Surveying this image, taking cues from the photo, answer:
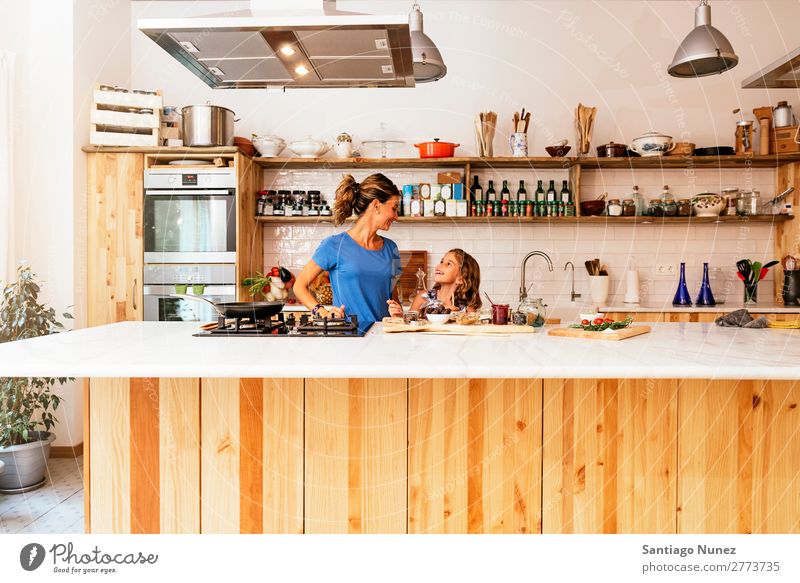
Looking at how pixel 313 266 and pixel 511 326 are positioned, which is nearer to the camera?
pixel 511 326

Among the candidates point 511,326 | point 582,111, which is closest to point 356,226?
point 511,326

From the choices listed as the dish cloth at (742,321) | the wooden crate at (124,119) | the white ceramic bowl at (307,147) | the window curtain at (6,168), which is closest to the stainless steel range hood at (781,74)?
the dish cloth at (742,321)

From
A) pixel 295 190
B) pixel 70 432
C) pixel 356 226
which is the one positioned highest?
pixel 295 190

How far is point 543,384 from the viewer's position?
193 centimetres

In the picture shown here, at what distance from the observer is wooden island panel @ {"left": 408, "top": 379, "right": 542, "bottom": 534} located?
1917 mm

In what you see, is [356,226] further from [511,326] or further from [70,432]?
[70,432]

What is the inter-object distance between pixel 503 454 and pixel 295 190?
10.6ft

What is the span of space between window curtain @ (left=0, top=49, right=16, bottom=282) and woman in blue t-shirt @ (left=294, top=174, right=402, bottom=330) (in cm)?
197

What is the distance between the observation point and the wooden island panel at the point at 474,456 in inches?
75.5

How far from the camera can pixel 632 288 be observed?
450 centimetres

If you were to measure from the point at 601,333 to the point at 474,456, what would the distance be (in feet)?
2.16

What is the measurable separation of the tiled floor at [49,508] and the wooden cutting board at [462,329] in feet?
6.09

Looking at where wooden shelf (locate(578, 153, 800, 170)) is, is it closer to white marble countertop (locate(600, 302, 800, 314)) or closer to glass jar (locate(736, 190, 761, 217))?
glass jar (locate(736, 190, 761, 217))
